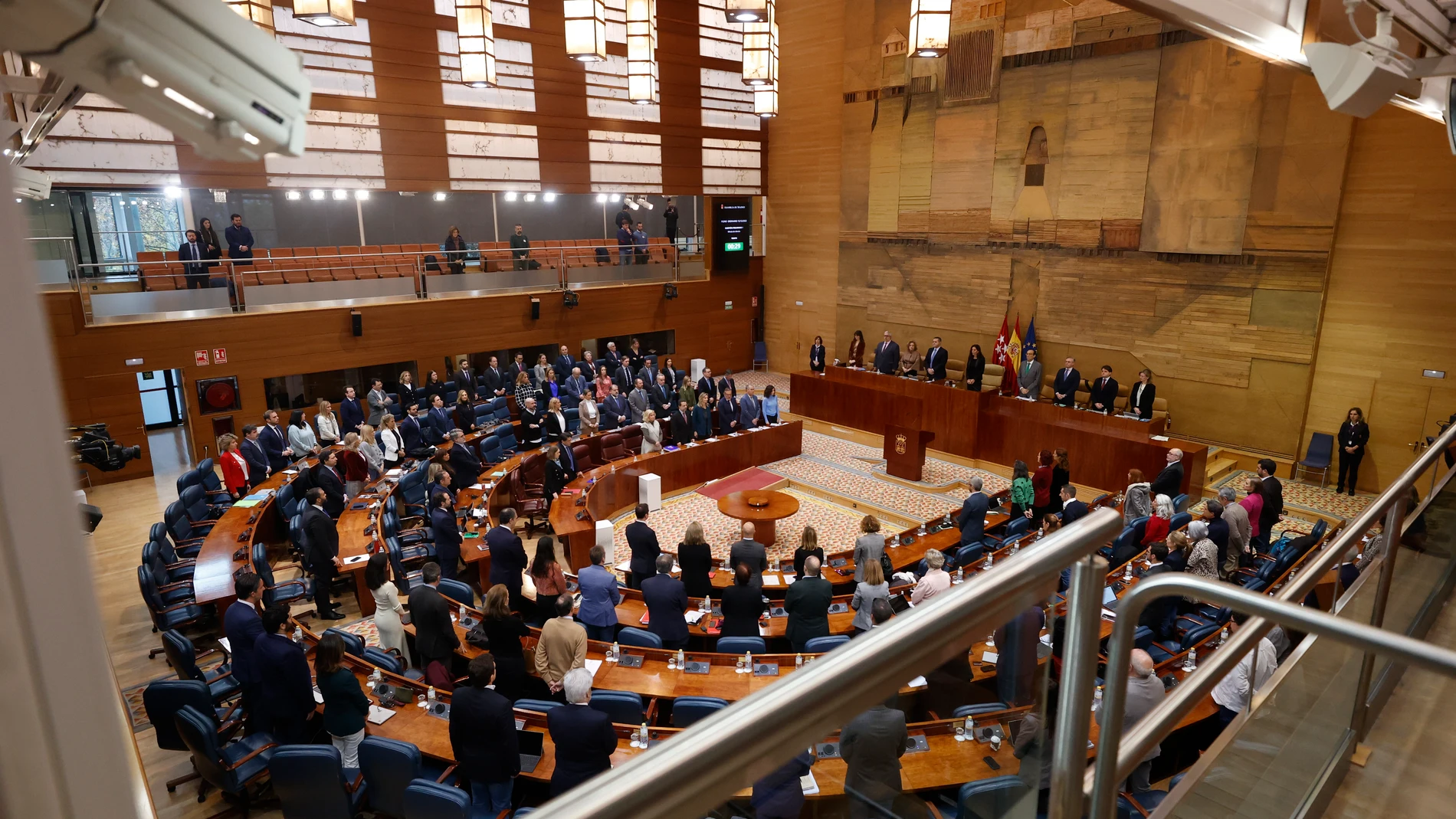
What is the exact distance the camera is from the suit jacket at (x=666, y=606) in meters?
6.82

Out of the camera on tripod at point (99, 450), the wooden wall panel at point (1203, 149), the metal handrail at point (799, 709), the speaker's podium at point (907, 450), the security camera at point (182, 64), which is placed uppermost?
the wooden wall panel at point (1203, 149)

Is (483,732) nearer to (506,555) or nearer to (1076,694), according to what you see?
(506,555)

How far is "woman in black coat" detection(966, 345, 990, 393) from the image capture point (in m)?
14.8

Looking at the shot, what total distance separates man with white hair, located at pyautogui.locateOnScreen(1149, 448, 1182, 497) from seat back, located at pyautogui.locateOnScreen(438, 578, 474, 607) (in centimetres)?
856

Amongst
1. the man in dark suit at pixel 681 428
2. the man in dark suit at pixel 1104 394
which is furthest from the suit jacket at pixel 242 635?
the man in dark suit at pixel 1104 394

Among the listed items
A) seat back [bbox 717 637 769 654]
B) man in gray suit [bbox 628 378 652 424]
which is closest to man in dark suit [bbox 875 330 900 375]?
man in gray suit [bbox 628 378 652 424]

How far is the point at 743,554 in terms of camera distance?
784 centimetres

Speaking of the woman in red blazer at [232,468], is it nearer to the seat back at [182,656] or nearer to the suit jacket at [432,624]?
the seat back at [182,656]

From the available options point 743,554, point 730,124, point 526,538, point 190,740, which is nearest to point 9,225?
point 190,740

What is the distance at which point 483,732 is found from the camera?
15.7 ft

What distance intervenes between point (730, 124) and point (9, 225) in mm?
21391

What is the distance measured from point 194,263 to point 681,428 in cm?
867

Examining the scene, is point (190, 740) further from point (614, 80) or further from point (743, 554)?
point (614, 80)

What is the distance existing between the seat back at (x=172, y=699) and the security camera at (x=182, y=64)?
5334mm
